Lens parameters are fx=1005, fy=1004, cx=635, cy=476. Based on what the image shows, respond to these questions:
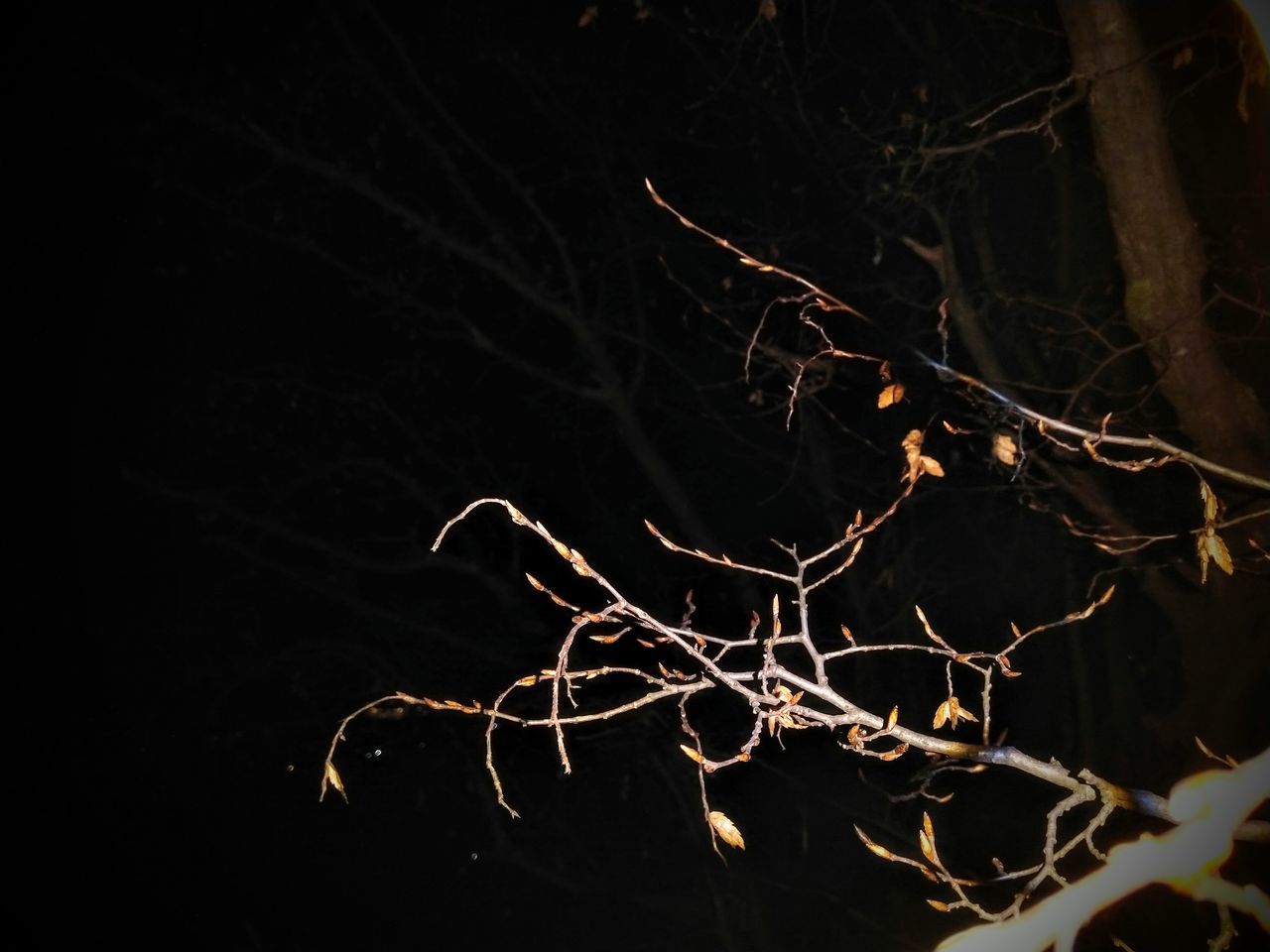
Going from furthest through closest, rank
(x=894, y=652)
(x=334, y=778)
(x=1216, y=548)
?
(x=894, y=652)
(x=334, y=778)
(x=1216, y=548)

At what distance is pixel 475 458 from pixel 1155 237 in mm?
894

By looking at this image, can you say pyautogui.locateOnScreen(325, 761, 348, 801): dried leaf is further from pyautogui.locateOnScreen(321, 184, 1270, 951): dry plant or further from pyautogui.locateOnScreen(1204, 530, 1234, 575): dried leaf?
pyautogui.locateOnScreen(1204, 530, 1234, 575): dried leaf

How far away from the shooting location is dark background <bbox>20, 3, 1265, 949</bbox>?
1.28 meters

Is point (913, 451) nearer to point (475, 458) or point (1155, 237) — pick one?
point (1155, 237)

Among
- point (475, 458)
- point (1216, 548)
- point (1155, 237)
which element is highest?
point (1155, 237)

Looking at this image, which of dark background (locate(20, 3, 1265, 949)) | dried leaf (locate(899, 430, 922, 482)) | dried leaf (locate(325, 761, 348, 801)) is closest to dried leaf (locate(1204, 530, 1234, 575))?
dark background (locate(20, 3, 1265, 949))

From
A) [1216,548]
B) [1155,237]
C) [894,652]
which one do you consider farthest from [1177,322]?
[894,652]

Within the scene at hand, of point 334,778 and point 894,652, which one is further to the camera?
point 894,652

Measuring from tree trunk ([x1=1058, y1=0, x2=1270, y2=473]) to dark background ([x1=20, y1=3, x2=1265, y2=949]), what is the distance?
2.0 inches

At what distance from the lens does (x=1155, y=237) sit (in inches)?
48.7

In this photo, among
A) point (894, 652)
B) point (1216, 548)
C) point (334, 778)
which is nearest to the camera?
point (1216, 548)

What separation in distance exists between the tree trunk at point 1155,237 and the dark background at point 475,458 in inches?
2.0

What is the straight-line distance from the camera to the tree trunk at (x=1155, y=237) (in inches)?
48.2

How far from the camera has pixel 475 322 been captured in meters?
1.32
